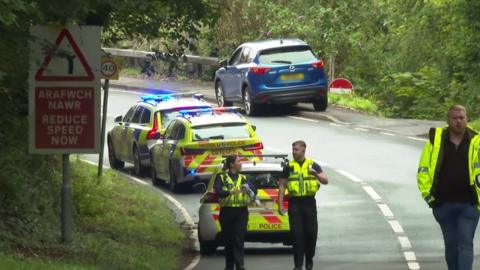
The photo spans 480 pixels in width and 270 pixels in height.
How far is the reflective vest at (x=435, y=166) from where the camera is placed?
11711 mm

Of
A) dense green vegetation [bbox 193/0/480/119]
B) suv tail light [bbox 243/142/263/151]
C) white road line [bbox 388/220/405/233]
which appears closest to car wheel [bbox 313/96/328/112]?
dense green vegetation [bbox 193/0/480/119]

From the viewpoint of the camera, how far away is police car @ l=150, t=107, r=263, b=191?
25.6m

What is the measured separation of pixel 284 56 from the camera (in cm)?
3684

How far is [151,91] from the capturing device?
4644 centimetres

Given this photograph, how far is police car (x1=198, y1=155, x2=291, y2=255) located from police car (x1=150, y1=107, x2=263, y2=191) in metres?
6.63

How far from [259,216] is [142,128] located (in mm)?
11353

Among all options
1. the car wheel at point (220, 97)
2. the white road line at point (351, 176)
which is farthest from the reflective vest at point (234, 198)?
the car wheel at point (220, 97)

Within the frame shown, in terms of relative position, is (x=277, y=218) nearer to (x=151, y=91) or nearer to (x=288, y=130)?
(x=288, y=130)

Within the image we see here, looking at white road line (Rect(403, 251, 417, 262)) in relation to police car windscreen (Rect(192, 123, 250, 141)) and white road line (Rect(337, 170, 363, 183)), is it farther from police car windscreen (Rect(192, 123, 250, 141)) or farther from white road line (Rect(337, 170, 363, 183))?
white road line (Rect(337, 170, 363, 183))

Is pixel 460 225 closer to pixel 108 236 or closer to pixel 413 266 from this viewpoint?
pixel 413 266

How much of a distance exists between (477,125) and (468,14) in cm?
321

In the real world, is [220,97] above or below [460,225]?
below

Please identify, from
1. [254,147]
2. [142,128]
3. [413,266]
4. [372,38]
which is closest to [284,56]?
[142,128]

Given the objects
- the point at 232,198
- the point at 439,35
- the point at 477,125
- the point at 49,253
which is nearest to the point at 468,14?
the point at 477,125
